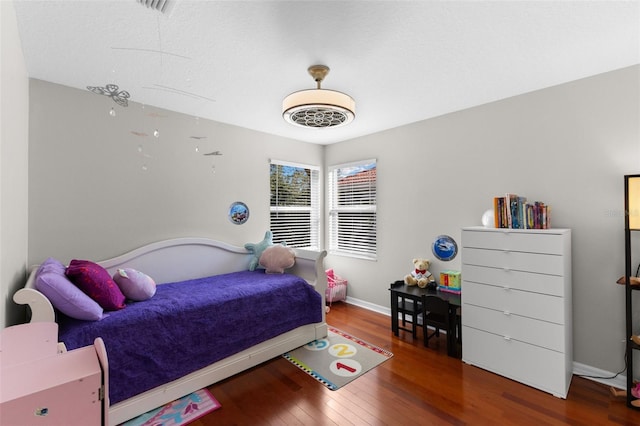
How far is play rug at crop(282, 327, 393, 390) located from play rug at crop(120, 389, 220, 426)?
78 cm

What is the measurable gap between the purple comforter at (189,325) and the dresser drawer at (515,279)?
1.49 metres

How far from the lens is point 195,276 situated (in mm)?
3197

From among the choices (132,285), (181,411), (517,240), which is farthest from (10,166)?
(517,240)

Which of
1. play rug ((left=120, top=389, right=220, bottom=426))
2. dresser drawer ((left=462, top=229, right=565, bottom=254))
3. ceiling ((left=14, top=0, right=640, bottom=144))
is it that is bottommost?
play rug ((left=120, top=389, right=220, bottom=426))

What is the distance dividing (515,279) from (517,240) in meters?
0.31

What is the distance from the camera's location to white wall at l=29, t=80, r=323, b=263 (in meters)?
2.44

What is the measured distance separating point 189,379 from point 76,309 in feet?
2.99

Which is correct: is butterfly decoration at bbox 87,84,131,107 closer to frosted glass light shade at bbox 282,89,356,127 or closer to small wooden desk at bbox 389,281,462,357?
frosted glass light shade at bbox 282,89,356,127

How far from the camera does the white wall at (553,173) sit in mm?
2277

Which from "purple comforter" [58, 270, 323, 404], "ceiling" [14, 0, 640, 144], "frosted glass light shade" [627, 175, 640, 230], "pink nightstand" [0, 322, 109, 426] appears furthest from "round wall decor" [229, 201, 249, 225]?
"frosted glass light shade" [627, 175, 640, 230]

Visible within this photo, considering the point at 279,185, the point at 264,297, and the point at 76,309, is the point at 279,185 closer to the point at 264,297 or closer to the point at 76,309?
the point at 264,297

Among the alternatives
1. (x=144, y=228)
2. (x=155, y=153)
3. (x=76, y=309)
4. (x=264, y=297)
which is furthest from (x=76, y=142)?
(x=264, y=297)

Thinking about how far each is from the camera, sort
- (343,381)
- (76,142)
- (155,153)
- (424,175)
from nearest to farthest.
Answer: (343,381)
(76,142)
(155,153)
(424,175)

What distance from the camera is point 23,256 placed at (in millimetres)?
2129
